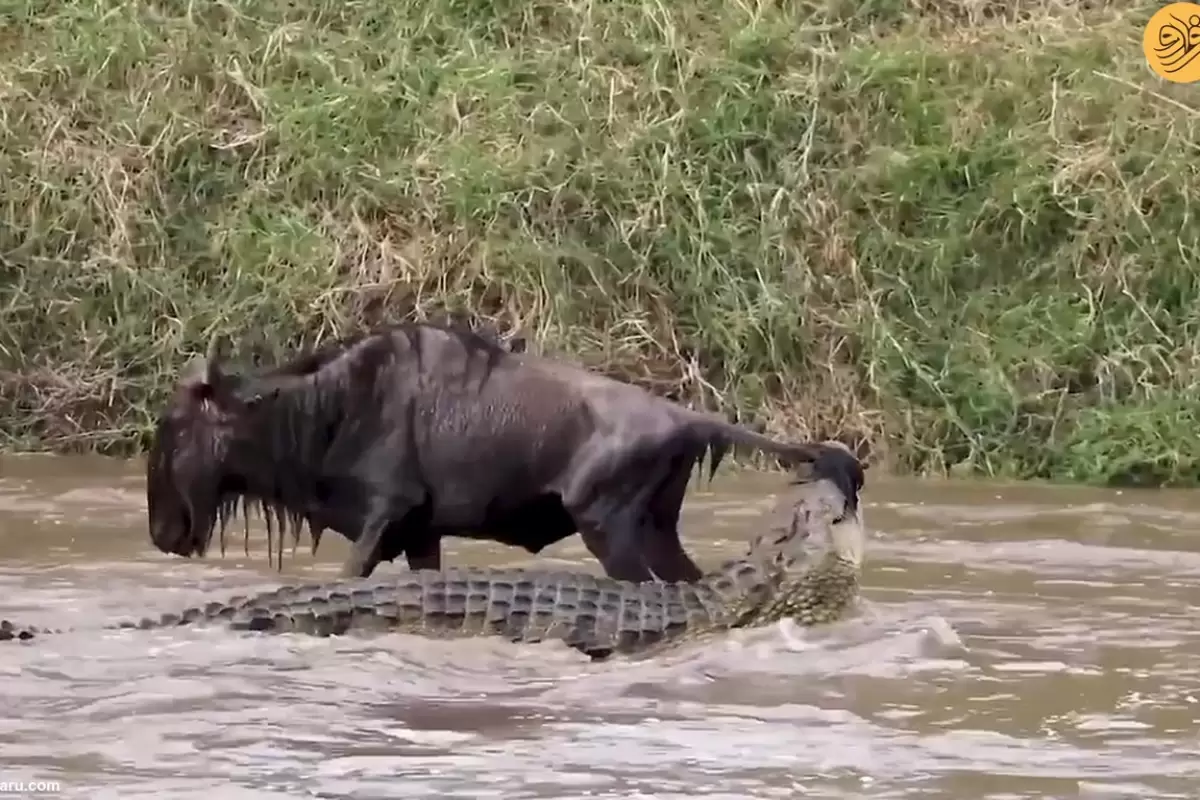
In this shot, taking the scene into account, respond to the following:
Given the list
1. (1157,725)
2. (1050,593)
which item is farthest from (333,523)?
(1157,725)

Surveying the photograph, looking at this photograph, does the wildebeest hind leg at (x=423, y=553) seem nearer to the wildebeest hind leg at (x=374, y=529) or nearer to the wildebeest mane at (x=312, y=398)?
the wildebeest hind leg at (x=374, y=529)

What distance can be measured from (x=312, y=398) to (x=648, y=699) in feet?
5.69

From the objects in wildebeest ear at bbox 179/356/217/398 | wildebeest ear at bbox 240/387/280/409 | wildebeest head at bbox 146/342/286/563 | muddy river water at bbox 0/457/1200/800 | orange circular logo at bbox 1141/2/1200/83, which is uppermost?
orange circular logo at bbox 1141/2/1200/83

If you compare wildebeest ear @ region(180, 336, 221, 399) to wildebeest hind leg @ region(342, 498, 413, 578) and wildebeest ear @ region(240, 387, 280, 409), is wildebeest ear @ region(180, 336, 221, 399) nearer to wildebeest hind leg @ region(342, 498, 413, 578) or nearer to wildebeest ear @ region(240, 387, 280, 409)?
wildebeest ear @ region(240, 387, 280, 409)

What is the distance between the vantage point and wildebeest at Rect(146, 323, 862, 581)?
212 inches

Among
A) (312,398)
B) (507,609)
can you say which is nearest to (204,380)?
(312,398)

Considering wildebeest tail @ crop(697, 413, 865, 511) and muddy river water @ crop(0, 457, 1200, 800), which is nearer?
muddy river water @ crop(0, 457, 1200, 800)

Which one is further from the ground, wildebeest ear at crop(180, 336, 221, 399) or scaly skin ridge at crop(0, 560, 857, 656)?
wildebeest ear at crop(180, 336, 221, 399)

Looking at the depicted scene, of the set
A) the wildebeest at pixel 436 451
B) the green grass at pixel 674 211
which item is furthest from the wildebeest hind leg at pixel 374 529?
the green grass at pixel 674 211

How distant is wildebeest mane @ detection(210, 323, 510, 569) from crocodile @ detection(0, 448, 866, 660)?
559mm

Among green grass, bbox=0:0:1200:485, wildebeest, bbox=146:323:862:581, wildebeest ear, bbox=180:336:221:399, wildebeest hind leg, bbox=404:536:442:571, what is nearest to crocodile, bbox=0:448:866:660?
wildebeest, bbox=146:323:862:581

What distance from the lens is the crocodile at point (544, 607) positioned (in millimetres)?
4863

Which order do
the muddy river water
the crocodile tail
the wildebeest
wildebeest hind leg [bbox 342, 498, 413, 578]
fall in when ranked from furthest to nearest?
wildebeest hind leg [bbox 342, 498, 413, 578], the wildebeest, the crocodile tail, the muddy river water

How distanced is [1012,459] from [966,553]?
96.6 inches
